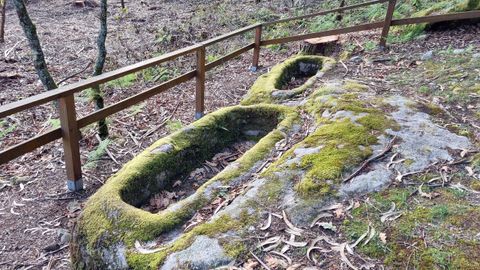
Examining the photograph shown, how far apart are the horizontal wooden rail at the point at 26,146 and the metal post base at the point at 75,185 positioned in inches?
23.8

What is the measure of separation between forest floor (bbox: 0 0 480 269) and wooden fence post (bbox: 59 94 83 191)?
0.53 ft

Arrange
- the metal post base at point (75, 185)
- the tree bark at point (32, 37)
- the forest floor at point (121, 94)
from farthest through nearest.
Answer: the tree bark at point (32, 37)
the metal post base at point (75, 185)
the forest floor at point (121, 94)

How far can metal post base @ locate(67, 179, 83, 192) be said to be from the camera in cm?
410

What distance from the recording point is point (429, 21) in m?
7.20

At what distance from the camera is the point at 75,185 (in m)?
4.11

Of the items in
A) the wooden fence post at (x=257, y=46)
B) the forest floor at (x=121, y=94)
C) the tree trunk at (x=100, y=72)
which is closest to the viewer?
the forest floor at (x=121, y=94)

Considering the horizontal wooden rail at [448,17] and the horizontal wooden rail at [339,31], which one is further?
the horizontal wooden rail at [339,31]

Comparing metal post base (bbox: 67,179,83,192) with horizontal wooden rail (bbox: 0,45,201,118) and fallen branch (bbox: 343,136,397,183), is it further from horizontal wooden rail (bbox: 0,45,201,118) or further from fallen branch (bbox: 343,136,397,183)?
fallen branch (bbox: 343,136,397,183)

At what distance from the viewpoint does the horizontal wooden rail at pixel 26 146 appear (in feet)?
10.9

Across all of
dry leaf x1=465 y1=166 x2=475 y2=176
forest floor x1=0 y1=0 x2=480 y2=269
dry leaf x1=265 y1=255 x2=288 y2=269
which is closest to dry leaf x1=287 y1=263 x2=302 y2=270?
dry leaf x1=265 y1=255 x2=288 y2=269

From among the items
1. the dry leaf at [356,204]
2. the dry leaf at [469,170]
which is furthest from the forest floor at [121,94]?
the dry leaf at [356,204]

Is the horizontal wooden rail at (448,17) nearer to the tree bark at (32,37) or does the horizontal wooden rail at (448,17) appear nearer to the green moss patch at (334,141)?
the green moss patch at (334,141)

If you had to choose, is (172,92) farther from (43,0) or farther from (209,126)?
(43,0)

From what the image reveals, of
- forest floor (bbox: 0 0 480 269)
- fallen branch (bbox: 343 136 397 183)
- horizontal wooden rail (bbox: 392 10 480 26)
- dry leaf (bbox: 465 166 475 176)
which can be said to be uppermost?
horizontal wooden rail (bbox: 392 10 480 26)
